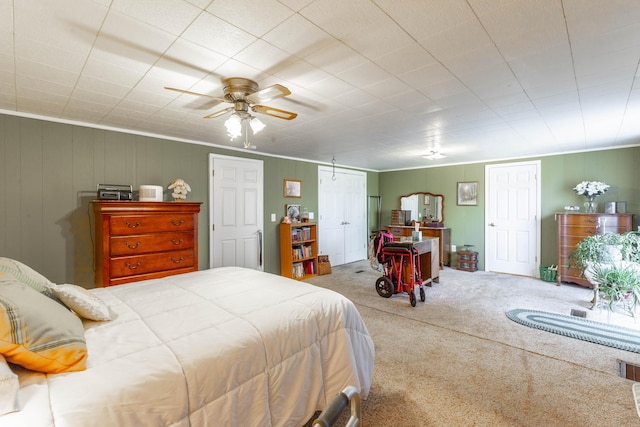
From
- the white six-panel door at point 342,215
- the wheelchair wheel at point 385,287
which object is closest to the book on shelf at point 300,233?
the white six-panel door at point 342,215

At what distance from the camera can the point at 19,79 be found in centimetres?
226

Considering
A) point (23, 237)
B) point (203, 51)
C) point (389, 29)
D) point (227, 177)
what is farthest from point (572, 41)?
point (23, 237)

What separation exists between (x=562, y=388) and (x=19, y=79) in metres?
4.63

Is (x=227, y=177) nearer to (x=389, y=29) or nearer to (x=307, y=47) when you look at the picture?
(x=307, y=47)

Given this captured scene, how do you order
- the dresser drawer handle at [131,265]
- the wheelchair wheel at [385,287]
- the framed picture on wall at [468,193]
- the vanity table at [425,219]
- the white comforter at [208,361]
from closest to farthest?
1. the white comforter at [208,361]
2. the dresser drawer handle at [131,265]
3. the wheelchair wheel at [385,287]
4. the framed picture on wall at [468,193]
5. the vanity table at [425,219]

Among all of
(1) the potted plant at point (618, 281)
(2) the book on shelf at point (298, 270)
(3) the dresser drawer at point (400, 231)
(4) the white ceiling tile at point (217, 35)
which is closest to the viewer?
(4) the white ceiling tile at point (217, 35)

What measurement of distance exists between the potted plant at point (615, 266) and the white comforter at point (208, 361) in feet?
11.1

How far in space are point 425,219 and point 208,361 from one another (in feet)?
21.1

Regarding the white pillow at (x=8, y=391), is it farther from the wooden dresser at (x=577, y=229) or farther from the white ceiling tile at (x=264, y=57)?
the wooden dresser at (x=577, y=229)

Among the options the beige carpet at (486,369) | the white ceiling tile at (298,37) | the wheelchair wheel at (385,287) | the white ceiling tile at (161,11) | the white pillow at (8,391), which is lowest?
the beige carpet at (486,369)

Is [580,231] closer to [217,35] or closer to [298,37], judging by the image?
[298,37]

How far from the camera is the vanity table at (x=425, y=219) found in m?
6.42

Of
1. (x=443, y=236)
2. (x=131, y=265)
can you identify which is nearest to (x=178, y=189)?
(x=131, y=265)

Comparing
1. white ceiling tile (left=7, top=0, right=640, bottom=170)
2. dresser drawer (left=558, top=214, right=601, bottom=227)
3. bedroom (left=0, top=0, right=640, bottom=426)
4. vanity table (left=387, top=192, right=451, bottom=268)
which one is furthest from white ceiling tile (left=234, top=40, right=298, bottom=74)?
dresser drawer (left=558, top=214, right=601, bottom=227)
